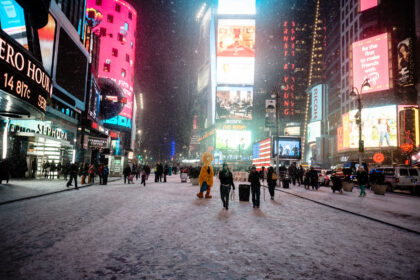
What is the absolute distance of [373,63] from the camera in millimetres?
47219

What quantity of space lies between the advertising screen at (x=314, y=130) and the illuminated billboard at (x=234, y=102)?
19954 millimetres

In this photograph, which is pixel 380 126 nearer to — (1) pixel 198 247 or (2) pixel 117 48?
(1) pixel 198 247

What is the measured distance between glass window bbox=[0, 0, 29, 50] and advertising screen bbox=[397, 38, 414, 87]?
47002 mm

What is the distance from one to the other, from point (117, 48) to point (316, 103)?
5978 cm

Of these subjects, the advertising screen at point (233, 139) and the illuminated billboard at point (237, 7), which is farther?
the illuminated billboard at point (237, 7)

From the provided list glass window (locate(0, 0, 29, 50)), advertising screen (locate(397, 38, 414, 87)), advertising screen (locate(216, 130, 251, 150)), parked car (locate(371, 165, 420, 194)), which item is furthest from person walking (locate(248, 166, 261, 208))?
advertising screen (locate(216, 130, 251, 150))

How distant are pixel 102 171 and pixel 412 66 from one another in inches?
1755

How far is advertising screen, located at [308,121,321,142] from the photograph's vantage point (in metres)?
80.4

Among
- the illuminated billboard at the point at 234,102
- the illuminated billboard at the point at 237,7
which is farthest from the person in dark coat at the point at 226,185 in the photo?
the illuminated billboard at the point at 237,7

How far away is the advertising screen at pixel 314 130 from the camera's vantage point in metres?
80.4

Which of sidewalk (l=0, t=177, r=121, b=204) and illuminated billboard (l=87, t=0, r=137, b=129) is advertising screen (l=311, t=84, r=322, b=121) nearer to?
illuminated billboard (l=87, t=0, r=137, b=129)

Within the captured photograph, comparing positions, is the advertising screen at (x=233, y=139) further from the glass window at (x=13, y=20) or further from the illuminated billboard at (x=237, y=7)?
the glass window at (x=13, y=20)

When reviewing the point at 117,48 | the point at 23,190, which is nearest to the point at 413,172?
the point at 23,190

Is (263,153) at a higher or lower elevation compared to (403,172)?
higher
